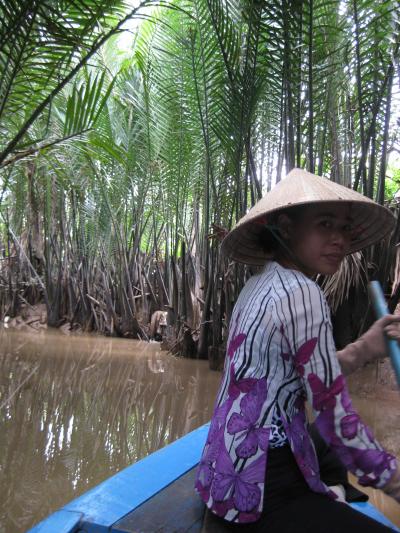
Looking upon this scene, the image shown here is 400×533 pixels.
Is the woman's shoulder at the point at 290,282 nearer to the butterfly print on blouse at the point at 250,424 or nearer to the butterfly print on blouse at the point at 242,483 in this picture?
the butterfly print on blouse at the point at 250,424

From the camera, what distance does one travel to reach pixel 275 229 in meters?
1.04

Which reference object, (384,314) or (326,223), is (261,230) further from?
(384,314)

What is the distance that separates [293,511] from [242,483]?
0.31 feet

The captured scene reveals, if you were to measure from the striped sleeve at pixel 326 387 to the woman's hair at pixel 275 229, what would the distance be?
0.19 meters

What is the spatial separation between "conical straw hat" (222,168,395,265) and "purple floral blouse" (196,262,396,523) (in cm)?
17

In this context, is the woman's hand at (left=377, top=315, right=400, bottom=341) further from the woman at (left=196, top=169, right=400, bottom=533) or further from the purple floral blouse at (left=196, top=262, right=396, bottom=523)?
the purple floral blouse at (left=196, top=262, right=396, bottom=523)

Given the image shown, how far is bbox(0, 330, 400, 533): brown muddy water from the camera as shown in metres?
1.89

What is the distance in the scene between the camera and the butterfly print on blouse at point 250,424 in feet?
2.78

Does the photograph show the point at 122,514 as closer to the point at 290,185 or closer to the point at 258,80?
the point at 290,185

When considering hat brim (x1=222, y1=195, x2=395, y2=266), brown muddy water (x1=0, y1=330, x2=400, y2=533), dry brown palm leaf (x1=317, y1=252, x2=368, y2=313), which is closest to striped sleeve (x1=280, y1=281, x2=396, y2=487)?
hat brim (x1=222, y1=195, x2=395, y2=266)

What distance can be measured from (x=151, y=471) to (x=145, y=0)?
274 cm

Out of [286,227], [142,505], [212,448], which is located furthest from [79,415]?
[286,227]

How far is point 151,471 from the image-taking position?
4.38 ft

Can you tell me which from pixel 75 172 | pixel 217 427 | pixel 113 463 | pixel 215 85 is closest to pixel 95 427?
pixel 113 463
